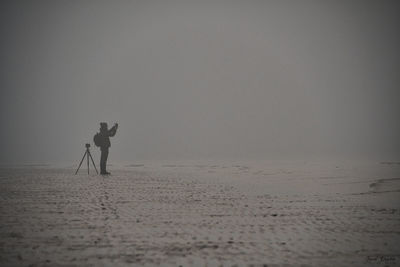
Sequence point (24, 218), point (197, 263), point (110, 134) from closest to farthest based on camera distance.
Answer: point (197, 263)
point (24, 218)
point (110, 134)

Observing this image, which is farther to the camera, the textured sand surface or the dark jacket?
the dark jacket

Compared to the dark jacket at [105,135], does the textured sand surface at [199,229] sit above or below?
below

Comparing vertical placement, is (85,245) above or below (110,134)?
below

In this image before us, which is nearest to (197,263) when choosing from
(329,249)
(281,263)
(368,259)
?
(281,263)

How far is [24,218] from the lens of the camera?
6707mm

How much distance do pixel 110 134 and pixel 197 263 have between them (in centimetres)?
1446

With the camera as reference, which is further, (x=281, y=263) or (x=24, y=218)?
(x=24, y=218)

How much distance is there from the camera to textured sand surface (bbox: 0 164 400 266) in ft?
15.0

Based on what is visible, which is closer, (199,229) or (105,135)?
(199,229)

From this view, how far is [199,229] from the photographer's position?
600 cm

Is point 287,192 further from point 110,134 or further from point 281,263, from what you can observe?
point 110,134

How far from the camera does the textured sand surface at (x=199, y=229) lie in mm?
4560

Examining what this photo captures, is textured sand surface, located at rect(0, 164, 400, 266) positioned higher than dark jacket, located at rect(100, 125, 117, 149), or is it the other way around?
dark jacket, located at rect(100, 125, 117, 149)

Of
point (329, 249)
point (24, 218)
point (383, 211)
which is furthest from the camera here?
point (383, 211)
